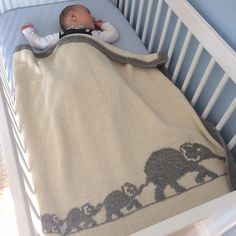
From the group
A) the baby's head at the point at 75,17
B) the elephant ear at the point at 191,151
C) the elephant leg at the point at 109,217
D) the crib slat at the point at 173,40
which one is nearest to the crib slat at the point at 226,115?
the elephant ear at the point at 191,151

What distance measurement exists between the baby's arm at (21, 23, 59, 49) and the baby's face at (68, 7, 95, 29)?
101 mm

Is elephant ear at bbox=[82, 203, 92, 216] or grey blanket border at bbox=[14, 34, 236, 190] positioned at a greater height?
grey blanket border at bbox=[14, 34, 236, 190]

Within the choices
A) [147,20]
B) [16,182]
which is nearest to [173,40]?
[147,20]

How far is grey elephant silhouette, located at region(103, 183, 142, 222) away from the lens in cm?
91

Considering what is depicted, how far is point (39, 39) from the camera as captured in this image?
4.28ft

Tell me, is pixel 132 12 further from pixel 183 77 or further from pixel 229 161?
pixel 229 161

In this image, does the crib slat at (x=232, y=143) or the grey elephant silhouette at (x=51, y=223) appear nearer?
the grey elephant silhouette at (x=51, y=223)

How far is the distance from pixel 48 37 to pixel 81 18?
16 cm

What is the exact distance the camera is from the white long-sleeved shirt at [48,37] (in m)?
1.30

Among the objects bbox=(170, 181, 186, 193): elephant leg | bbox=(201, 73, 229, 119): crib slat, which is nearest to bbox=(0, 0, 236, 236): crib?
bbox=(201, 73, 229, 119): crib slat

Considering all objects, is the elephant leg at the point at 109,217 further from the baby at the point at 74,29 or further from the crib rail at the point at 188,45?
the baby at the point at 74,29

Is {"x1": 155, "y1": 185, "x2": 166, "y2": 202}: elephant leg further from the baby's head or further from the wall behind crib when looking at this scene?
the baby's head

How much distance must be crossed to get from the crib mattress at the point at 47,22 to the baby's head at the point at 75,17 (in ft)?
0.24

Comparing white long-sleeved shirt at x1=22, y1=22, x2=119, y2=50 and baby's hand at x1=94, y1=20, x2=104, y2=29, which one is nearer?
white long-sleeved shirt at x1=22, y1=22, x2=119, y2=50
